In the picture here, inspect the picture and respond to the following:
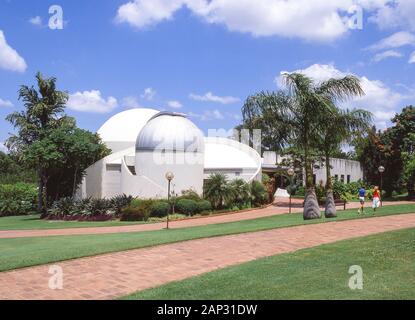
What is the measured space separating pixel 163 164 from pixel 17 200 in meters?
13.0

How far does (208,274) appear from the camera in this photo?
7996mm

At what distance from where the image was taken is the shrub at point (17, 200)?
33281 mm

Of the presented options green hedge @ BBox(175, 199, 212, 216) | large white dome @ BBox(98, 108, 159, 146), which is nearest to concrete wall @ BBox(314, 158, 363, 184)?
large white dome @ BBox(98, 108, 159, 146)

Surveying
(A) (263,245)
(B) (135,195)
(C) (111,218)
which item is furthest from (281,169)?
(A) (263,245)

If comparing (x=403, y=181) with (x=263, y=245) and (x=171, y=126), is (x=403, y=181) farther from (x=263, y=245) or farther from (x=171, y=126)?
(x=263, y=245)

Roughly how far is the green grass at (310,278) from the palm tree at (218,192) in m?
17.1

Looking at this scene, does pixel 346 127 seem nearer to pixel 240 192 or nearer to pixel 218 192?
pixel 240 192

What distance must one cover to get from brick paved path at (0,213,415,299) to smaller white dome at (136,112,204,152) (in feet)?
54.6

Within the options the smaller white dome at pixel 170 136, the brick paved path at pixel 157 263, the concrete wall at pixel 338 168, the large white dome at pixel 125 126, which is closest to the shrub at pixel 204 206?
the smaller white dome at pixel 170 136

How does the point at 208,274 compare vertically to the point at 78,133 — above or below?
below

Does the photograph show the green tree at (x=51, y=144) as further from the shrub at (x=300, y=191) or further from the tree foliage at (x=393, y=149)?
the tree foliage at (x=393, y=149)

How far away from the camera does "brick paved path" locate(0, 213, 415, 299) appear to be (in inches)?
290

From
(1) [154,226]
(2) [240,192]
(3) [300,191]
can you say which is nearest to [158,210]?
(1) [154,226]
